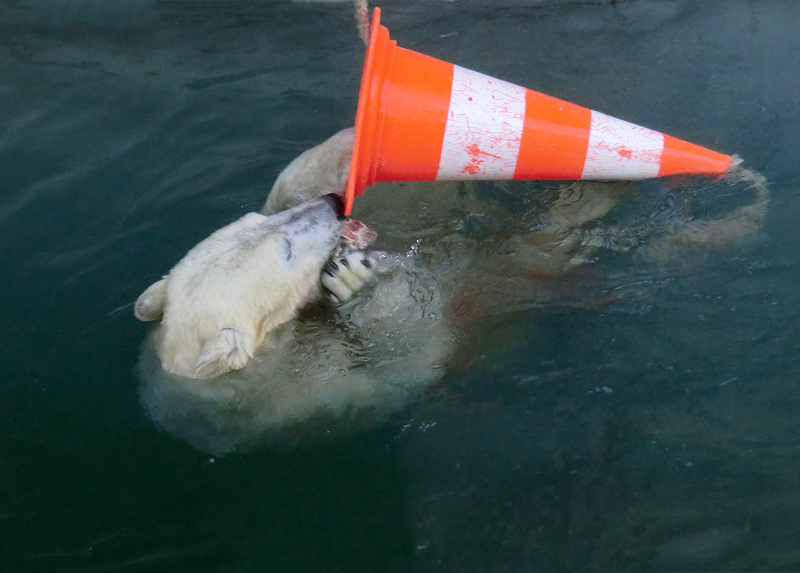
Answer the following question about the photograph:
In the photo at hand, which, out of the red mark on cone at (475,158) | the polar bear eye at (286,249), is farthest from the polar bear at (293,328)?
the red mark on cone at (475,158)

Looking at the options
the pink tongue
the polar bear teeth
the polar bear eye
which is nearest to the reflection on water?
the pink tongue

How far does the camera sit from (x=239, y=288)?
2.81m

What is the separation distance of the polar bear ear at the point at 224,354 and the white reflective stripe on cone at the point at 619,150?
1.72m

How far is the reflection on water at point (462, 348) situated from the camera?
9.20ft

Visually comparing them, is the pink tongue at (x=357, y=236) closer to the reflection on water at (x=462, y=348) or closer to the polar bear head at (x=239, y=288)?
the polar bear head at (x=239, y=288)

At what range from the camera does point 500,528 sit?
277cm

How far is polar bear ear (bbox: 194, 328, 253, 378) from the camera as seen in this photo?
8.65 ft

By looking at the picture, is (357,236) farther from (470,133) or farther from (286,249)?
(470,133)

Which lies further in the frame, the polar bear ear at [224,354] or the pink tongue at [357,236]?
the pink tongue at [357,236]

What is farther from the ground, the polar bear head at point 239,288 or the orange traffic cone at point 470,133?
the orange traffic cone at point 470,133

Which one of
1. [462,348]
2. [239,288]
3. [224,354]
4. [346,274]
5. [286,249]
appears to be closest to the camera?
[224,354]

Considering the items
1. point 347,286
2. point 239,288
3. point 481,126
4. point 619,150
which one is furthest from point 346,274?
point 619,150

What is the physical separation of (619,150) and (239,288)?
5.94 feet

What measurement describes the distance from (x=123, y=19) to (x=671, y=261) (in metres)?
4.60
